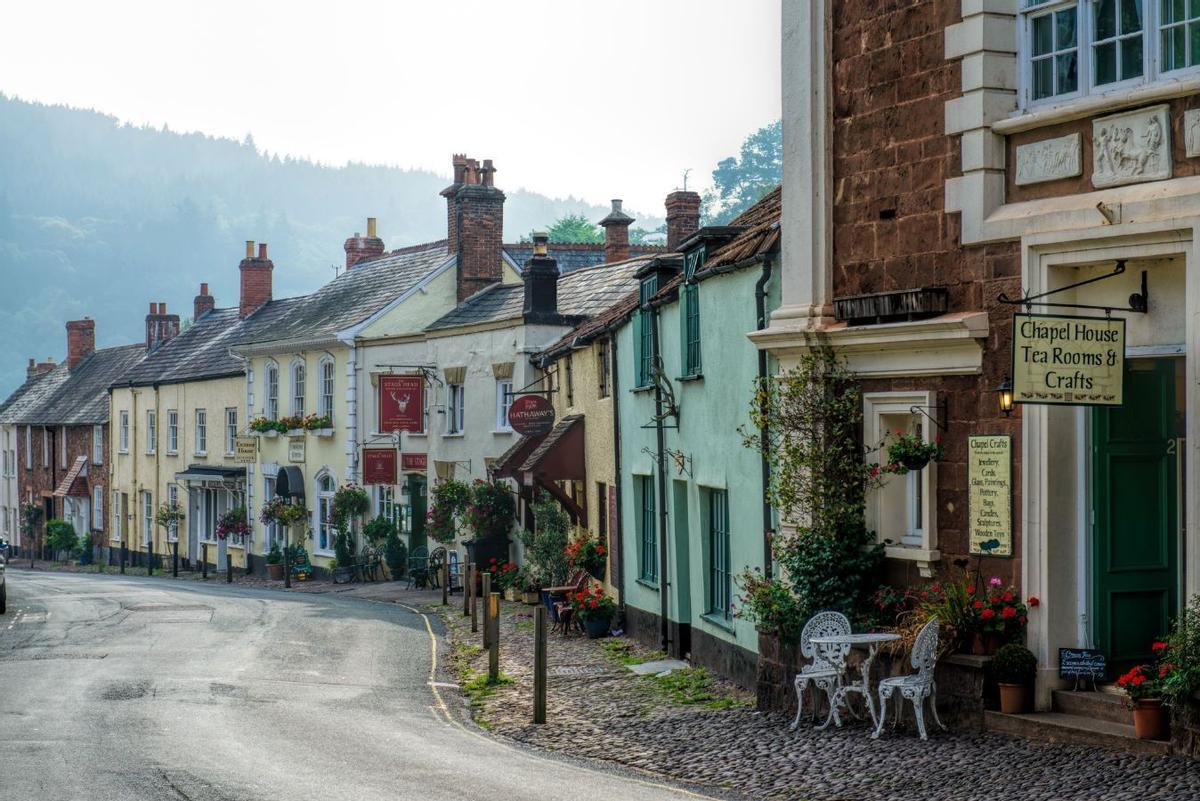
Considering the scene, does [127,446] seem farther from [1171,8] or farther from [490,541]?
[1171,8]

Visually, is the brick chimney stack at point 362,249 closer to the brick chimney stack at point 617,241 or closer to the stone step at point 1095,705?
the brick chimney stack at point 617,241

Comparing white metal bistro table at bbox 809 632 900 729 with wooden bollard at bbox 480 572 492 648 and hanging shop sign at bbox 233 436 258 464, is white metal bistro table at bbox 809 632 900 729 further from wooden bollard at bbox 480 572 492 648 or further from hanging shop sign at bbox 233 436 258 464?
hanging shop sign at bbox 233 436 258 464

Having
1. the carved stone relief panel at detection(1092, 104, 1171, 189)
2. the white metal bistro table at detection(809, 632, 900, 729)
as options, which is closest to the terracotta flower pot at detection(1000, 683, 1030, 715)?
the white metal bistro table at detection(809, 632, 900, 729)

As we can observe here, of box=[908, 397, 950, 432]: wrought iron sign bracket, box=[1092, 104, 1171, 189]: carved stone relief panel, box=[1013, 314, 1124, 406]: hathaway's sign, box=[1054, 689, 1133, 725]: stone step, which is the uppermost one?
box=[1092, 104, 1171, 189]: carved stone relief panel

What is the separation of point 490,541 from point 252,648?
10.4 meters

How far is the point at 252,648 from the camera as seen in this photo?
22297 millimetres

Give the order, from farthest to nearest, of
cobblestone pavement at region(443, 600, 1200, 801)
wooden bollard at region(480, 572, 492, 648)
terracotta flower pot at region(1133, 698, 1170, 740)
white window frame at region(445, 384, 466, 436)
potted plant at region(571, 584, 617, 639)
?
white window frame at region(445, 384, 466, 436) → potted plant at region(571, 584, 617, 639) → wooden bollard at region(480, 572, 492, 648) → terracotta flower pot at region(1133, 698, 1170, 740) → cobblestone pavement at region(443, 600, 1200, 801)

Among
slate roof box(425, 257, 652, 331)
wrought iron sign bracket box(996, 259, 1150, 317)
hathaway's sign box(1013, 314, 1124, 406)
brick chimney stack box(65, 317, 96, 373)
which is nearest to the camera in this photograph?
hathaway's sign box(1013, 314, 1124, 406)

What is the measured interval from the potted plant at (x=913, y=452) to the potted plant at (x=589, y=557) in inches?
484

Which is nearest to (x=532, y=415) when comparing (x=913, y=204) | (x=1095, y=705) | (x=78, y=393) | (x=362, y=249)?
(x=913, y=204)

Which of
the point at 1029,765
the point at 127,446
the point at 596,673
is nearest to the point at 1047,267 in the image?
the point at 1029,765

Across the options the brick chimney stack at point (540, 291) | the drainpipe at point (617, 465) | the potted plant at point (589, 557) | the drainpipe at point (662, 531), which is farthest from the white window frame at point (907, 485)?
the brick chimney stack at point (540, 291)

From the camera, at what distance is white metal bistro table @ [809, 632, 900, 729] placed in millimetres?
12953

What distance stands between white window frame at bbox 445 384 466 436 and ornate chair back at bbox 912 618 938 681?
926 inches
